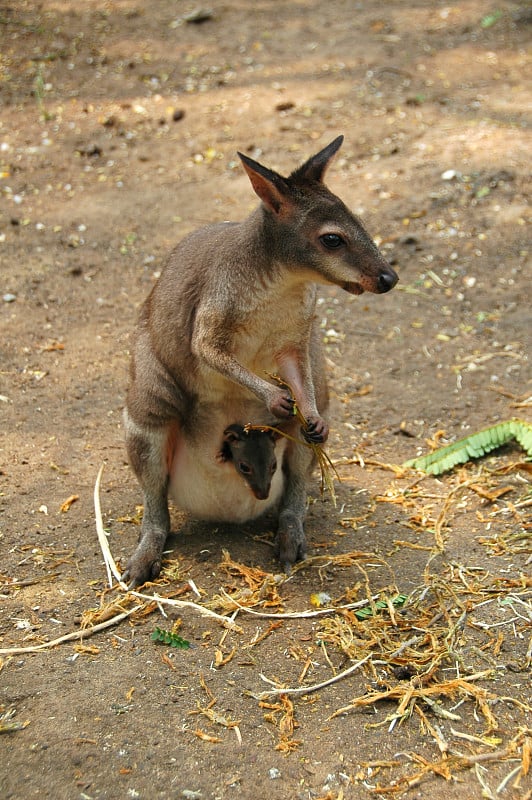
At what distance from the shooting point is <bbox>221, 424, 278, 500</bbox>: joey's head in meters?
4.52

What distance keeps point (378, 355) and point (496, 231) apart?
1.69 meters

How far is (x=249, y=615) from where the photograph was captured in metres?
4.20

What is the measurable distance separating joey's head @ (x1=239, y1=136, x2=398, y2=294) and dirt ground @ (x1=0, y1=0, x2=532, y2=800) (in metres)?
1.40

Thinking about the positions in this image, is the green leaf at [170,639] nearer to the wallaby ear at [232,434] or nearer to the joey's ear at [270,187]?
the wallaby ear at [232,434]

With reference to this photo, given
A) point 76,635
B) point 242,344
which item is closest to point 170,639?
point 76,635

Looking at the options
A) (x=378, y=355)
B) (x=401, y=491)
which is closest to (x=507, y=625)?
(x=401, y=491)

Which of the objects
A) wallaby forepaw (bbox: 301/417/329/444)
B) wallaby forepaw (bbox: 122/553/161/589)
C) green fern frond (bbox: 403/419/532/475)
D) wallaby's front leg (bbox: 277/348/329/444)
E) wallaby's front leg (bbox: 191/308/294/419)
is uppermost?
wallaby's front leg (bbox: 191/308/294/419)

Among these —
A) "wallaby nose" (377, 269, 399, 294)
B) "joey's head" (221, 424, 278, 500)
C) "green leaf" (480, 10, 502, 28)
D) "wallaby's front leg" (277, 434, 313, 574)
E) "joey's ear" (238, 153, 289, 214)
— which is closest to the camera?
"wallaby nose" (377, 269, 399, 294)

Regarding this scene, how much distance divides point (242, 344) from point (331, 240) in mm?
644

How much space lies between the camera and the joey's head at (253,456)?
14.8ft

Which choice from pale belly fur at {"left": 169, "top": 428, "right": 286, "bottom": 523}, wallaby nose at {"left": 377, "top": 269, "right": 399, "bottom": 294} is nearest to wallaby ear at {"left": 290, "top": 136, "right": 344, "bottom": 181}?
wallaby nose at {"left": 377, "top": 269, "right": 399, "bottom": 294}

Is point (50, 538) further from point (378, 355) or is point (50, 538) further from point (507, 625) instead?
point (378, 355)

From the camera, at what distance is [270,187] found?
13.7 ft

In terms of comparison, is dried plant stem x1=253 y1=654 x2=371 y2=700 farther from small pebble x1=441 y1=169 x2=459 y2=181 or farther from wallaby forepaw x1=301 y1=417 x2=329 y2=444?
small pebble x1=441 y1=169 x2=459 y2=181
